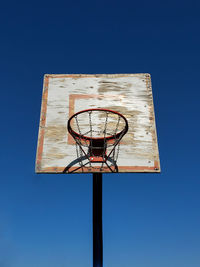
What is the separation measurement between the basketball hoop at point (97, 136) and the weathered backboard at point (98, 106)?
0.10 m

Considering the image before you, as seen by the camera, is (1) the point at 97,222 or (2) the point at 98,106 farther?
(2) the point at 98,106

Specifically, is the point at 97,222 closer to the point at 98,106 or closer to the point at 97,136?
the point at 97,136

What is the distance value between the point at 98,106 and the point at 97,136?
0.63 meters

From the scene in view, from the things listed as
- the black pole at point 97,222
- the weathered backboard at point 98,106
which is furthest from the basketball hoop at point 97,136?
the black pole at point 97,222

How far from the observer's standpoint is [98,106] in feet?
15.7

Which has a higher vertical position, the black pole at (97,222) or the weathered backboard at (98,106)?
the weathered backboard at (98,106)

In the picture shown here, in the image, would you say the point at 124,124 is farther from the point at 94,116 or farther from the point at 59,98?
the point at 59,98

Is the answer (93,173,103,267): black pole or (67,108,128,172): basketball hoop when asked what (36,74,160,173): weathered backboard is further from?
(93,173,103,267): black pole

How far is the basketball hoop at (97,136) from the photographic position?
4.14 metres

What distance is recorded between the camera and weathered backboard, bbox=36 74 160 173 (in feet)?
13.7

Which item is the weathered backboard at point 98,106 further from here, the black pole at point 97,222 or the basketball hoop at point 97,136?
the black pole at point 97,222

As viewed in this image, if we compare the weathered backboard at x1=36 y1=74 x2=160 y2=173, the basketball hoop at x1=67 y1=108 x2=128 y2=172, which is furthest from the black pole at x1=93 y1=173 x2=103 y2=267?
the weathered backboard at x1=36 y1=74 x2=160 y2=173

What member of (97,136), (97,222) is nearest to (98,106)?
(97,136)

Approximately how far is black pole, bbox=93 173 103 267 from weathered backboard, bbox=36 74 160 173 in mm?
592
